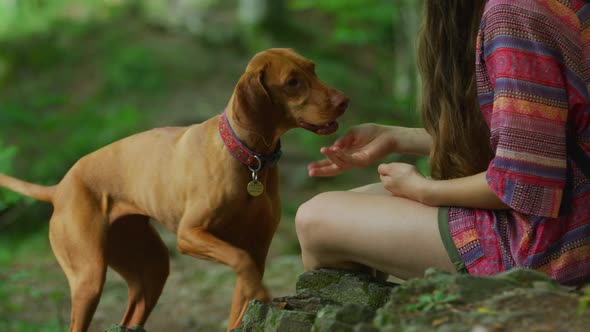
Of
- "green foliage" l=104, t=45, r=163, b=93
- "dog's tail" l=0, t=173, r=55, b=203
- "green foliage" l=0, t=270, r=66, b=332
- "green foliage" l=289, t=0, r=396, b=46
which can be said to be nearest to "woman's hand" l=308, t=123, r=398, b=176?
"dog's tail" l=0, t=173, r=55, b=203

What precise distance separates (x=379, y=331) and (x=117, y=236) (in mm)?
1792

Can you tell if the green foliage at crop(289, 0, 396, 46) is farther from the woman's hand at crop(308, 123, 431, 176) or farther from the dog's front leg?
the dog's front leg

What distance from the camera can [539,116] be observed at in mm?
2131

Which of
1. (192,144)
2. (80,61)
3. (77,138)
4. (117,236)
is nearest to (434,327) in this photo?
(192,144)

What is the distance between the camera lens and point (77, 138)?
809 centimetres

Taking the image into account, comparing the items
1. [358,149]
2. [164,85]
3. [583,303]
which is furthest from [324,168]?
[164,85]

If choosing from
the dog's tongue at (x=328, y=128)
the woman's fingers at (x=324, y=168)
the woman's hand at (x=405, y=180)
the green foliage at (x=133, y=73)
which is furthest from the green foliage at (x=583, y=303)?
the green foliage at (x=133, y=73)

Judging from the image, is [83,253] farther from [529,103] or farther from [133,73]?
[133,73]

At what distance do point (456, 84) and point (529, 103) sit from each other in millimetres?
413

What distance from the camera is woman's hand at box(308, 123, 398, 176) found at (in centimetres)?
288

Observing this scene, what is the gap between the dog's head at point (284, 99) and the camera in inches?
107

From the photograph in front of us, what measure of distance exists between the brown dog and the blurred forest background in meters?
1.70

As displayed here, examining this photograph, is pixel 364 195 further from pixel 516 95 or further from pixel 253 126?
pixel 516 95

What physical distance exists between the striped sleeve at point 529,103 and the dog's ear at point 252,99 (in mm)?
929
